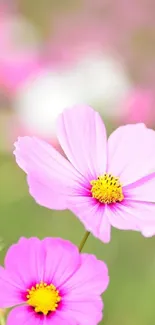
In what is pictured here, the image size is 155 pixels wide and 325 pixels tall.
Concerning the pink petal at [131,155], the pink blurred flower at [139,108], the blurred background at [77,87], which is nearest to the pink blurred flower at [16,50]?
the blurred background at [77,87]

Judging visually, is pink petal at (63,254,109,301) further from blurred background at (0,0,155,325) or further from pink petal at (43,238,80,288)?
blurred background at (0,0,155,325)

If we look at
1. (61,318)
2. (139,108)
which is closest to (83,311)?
(61,318)

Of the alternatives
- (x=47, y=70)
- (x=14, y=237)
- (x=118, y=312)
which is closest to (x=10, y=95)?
(x=47, y=70)

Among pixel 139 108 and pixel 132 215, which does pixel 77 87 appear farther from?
pixel 132 215

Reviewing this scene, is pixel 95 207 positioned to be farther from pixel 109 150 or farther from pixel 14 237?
pixel 14 237

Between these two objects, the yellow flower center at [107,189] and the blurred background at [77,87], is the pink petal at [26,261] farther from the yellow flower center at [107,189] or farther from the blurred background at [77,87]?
the blurred background at [77,87]

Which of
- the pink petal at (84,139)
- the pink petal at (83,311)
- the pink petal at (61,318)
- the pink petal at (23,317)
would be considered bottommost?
the pink petal at (23,317)

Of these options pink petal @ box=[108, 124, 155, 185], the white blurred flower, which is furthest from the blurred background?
pink petal @ box=[108, 124, 155, 185]

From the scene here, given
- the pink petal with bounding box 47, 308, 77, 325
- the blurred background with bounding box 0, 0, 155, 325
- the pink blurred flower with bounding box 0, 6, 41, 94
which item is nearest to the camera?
the pink petal with bounding box 47, 308, 77, 325

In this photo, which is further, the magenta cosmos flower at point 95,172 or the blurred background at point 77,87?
the blurred background at point 77,87
